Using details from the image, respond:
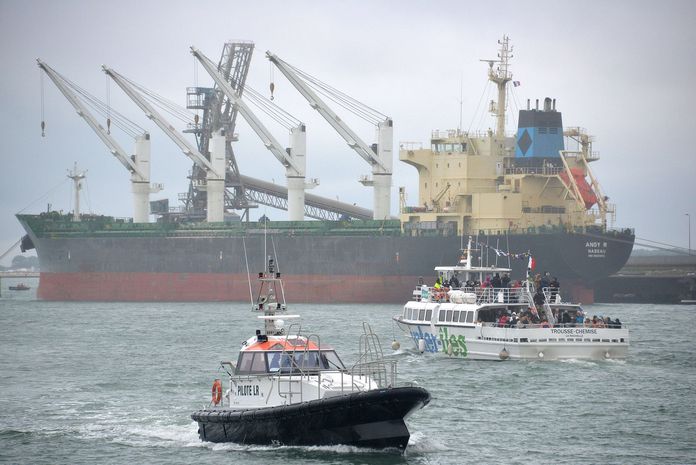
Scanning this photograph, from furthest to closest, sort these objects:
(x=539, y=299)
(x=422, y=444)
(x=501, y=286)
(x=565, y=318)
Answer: (x=501, y=286), (x=539, y=299), (x=565, y=318), (x=422, y=444)

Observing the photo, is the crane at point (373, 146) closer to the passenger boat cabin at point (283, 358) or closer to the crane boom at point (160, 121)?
the crane boom at point (160, 121)

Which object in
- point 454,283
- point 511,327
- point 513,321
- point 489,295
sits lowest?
point 511,327

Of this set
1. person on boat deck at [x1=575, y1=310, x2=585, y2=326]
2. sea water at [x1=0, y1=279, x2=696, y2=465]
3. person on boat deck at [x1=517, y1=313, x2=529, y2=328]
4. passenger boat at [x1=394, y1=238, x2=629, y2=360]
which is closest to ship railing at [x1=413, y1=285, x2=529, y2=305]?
passenger boat at [x1=394, y1=238, x2=629, y2=360]

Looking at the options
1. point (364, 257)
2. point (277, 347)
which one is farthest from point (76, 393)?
point (364, 257)

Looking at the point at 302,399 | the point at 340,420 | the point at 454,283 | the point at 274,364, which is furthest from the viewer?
the point at 454,283

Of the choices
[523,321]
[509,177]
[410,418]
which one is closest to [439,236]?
[509,177]

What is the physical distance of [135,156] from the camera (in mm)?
106688

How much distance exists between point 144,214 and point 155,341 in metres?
50.0

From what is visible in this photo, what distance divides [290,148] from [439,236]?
1624 centimetres

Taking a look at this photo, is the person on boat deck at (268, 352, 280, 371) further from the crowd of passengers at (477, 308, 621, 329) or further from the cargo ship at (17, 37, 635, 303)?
the cargo ship at (17, 37, 635, 303)

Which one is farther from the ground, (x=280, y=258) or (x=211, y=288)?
(x=280, y=258)

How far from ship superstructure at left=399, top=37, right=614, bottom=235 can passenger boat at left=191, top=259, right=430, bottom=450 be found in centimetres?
5739

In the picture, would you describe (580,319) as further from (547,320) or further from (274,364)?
(274,364)

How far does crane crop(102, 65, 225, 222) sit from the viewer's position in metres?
100
